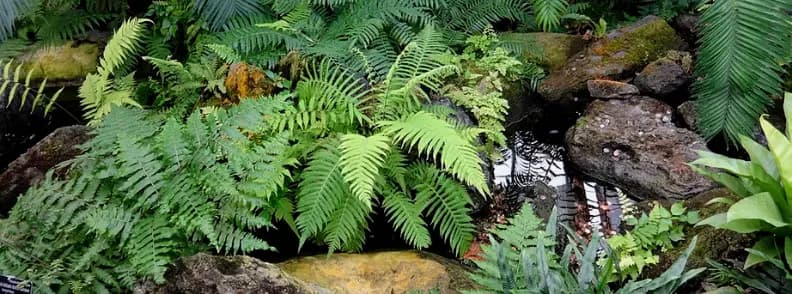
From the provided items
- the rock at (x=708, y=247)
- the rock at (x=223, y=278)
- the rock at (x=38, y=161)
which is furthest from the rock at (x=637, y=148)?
the rock at (x=38, y=161)

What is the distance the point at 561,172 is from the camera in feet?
13.1

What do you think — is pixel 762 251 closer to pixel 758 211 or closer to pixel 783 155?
pixel 758 211

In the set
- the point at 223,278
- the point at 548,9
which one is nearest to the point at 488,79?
the point at 548,9

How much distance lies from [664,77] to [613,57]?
375 millimetres

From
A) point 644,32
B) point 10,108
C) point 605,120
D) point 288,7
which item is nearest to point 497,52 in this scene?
point 605,120

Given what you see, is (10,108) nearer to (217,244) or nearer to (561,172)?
(217,244)

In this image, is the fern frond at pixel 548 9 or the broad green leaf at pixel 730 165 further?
the fern frond at pixel 548 9

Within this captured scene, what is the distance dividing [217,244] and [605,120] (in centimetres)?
242

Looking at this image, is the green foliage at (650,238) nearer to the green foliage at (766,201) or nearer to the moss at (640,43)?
the green foliage at (766,201)

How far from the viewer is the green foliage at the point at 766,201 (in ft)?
7.77

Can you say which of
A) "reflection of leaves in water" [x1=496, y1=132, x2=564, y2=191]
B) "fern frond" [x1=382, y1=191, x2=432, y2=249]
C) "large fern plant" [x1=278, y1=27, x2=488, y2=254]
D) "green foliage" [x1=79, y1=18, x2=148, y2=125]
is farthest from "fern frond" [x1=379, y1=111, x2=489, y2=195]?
"green foliage" [x1=79, y1=18, x2=148, y2=125]

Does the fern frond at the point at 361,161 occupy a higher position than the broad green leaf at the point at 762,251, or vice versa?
the fern frond at the point at 361,161

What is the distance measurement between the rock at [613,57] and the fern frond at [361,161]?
164 centimetres

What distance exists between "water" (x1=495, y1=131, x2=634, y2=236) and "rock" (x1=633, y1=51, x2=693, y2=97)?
651mm
